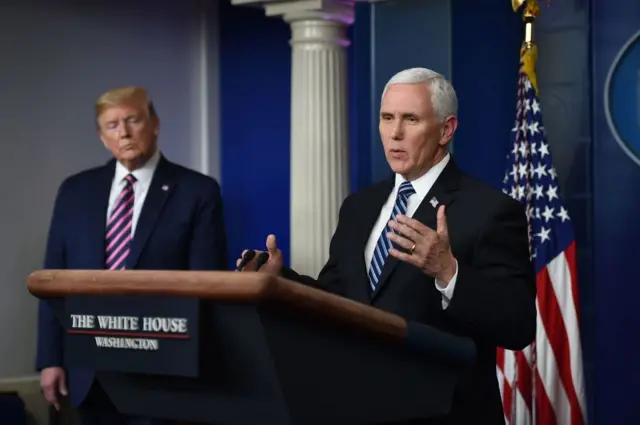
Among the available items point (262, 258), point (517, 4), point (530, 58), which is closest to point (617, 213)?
point (530, 58)

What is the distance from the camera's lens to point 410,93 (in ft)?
8.61

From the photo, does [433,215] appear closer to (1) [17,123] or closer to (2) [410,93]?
(2) [410,93]

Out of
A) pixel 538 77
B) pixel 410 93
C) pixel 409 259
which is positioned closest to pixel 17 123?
pixel 538 77

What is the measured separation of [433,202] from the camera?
263cm

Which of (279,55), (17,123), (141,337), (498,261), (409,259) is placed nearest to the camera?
(141,337)

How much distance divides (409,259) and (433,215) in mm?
451

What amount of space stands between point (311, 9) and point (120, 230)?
57.2 inches

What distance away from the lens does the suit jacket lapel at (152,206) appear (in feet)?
13.9

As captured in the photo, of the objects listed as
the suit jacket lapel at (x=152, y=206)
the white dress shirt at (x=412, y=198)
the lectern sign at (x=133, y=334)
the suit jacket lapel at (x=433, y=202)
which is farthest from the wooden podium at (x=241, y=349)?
the suit jacket lapel at (x=152, y=206)

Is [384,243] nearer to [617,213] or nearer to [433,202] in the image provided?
[433,202]

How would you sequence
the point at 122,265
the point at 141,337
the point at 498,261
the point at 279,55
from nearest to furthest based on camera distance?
the point at 141,337, the point at 498,261, the point at 122,265, the point at 279,55

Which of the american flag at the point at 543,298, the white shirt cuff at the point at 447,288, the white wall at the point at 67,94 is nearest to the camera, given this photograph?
the white shirt cuff at the point at 447,288

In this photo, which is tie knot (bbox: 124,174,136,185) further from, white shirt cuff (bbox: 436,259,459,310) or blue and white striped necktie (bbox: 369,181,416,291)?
white shirt cuff (bbox: 436,259,459,310)

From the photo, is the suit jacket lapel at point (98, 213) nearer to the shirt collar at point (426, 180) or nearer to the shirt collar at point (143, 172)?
the shirt collar at point (143, 172)
